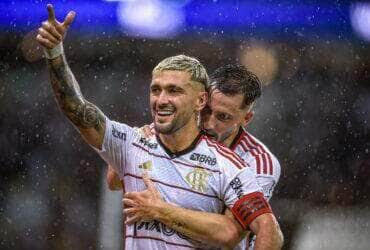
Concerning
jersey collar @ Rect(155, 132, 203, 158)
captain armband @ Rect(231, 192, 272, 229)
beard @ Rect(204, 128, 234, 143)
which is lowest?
captain armband @ Rect(231, 192, 272, 229)

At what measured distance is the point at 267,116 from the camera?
3340mm

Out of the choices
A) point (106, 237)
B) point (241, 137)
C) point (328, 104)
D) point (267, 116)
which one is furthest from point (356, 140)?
point (241, 137)

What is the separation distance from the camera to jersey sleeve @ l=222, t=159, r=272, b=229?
1.51 metres

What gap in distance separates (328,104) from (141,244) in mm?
2119

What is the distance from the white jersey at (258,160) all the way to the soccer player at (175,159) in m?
0.27

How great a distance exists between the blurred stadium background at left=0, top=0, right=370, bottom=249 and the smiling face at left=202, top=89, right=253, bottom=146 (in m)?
1.33

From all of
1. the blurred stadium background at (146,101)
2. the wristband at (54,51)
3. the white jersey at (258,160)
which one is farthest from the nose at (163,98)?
the blurred stadium background at (146,101)

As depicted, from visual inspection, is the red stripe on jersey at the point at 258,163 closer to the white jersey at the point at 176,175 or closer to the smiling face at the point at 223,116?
the smiling face at the point at 223,116

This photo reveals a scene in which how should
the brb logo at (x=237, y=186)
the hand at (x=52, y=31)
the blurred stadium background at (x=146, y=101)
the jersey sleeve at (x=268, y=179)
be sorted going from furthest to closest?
1. the blurred stadium background at (x=146, y=101)
2. the jersey sleeve at (x=268, y=179)
3. the brb logo at (x=237, y=186)
4. the hand at (x=52, y=31)

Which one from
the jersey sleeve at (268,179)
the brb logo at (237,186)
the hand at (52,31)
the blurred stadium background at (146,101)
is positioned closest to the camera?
the hand at (52,31)

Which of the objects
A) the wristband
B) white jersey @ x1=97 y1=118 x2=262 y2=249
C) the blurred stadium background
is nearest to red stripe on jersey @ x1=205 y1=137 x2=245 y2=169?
white jersey @ x1=97 y1=118 x2=262 y2=249

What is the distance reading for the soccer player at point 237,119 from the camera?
6.04 feet

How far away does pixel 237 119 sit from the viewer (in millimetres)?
1913

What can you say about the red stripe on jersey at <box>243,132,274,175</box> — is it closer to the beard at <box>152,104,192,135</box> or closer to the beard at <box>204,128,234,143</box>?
the beard at <box>204,128,234,143</box>
